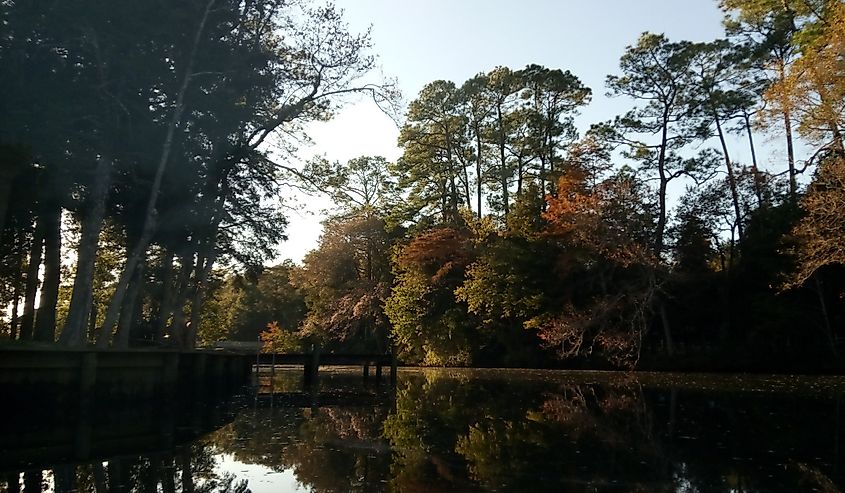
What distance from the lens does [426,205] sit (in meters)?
49.8

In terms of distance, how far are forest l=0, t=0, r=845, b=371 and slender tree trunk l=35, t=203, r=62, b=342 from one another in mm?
63

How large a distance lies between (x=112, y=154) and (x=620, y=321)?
23840 mm

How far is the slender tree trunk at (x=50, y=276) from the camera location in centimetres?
1845

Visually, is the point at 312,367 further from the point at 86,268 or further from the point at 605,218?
the point at 605,218

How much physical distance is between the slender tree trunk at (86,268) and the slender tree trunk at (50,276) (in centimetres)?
199

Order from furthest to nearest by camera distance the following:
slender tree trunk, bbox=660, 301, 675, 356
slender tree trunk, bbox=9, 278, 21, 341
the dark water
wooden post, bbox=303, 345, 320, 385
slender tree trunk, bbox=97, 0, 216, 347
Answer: slender tree trunk, bbox=660, 301, 675, 356
wooden post, bbox=303, 345, 320, 385
slender tree trunk, bbox=9, 278, 21, 341
slender tree trunk, bbox=97, 0, 216, 347
the dark water

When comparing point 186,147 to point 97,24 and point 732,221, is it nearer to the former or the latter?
point 97,24

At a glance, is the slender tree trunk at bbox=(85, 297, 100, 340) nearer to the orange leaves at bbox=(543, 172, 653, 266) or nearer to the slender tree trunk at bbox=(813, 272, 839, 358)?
the orange leaves at bbox=(543, 172, 653, 266)

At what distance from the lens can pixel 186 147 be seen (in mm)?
20562

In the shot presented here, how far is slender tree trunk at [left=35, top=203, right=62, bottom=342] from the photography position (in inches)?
727

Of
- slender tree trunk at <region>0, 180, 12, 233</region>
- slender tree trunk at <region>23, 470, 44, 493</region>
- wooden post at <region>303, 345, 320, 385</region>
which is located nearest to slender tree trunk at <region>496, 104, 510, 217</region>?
wooden post at <region>303, 345, 320, 385</region>

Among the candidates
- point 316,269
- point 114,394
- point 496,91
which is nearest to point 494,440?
point 114,394

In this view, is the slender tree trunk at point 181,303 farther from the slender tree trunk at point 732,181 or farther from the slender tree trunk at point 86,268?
the slender tree trunk at point 732,181

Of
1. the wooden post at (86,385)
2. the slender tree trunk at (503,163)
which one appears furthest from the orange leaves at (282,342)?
the wooden post at (86,385)
